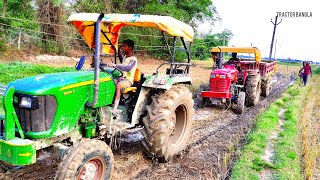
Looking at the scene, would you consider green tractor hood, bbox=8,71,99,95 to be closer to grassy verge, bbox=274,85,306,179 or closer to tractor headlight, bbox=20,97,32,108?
tractor headlight, bbox=20,97,32,108

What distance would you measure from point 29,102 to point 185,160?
2789 millimetres

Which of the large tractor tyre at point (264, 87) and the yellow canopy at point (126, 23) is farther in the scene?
the large tractor tyre at point (264, 87)

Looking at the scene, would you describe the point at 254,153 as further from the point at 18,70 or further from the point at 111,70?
the point at 18,70

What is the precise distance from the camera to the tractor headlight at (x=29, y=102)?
11.5 ft

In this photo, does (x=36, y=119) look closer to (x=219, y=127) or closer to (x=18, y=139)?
(x=18, y=139)

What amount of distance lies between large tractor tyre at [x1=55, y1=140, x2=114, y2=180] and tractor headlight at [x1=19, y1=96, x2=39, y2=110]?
0.64 metres

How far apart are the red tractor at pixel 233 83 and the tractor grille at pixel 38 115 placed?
601 centimetres

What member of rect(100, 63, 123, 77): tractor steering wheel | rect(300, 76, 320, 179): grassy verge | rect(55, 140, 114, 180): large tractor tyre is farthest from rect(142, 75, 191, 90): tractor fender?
rect(300, 76, 320, 179): grassy verge

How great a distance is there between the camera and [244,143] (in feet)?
20.7

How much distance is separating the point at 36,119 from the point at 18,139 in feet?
0.95

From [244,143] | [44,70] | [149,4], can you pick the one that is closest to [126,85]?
[244,143]

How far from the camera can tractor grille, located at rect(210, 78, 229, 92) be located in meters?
9.02

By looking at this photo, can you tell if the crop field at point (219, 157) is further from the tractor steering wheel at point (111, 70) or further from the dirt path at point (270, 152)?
Result: the tractor steering wheel at point (111, 70)

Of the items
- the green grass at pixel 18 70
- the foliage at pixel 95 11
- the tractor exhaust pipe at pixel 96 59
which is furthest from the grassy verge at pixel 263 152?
the foliage at pixel 95 11
